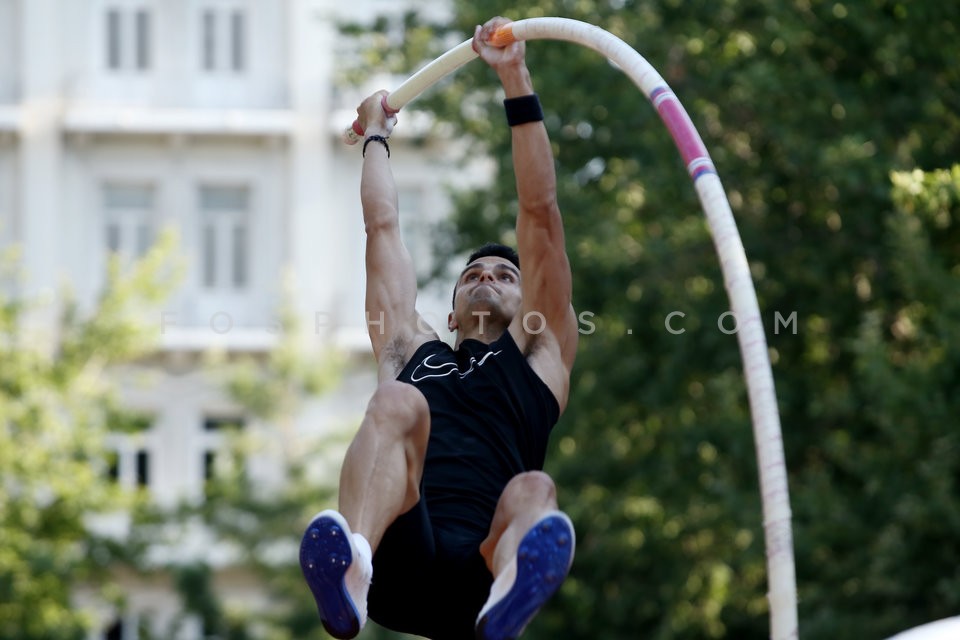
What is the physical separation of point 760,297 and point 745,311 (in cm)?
1052

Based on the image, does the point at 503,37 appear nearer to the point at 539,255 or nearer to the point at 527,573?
the point at 539,255

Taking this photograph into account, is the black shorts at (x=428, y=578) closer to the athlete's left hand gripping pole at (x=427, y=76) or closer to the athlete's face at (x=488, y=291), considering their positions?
the athlete's face at (x=488, y=291)

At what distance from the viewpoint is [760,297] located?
16844mm

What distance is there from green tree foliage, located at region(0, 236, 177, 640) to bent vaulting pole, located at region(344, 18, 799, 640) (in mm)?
14260

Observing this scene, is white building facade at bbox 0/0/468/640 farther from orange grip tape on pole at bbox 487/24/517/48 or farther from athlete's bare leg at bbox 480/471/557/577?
athlete's bare leg at bbox 480/471/557/577

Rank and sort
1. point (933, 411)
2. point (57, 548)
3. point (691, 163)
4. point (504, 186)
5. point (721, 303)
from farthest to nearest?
point (57, 548), point (504, 186), point (721, 303), point (933, 411), point (691, 163)

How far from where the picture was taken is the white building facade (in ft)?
87.8

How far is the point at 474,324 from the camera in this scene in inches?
300

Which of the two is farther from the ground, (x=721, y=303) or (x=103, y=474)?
(x=721, y=303)

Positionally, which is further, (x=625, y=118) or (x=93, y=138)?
(x=93, y=138)

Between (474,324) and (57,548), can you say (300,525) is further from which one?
(474,324)

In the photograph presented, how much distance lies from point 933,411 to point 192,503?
10298 millimetres

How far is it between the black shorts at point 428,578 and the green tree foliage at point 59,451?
13.9 metres

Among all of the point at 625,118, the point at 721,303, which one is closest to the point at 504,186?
the point at 625,118
